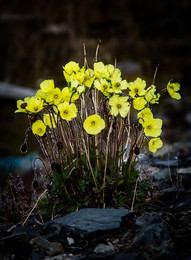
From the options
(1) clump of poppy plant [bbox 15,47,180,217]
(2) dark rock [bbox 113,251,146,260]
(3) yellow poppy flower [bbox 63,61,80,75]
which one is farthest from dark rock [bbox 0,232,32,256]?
(3) yellow poppy flower [bbox 63,61,80,75]

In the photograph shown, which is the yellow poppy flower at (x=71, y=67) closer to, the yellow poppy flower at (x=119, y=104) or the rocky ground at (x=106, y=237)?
the yellow poppy flower at (x=119, y=104)

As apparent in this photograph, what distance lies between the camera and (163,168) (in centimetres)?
260

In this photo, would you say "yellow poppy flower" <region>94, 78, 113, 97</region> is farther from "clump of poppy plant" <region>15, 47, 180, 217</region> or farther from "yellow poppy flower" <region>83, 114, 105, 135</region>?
"yellow poppy flower" <region>83, 114, 105, 135</region>

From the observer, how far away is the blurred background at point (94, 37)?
1016 cm

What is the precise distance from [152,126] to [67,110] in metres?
0.44

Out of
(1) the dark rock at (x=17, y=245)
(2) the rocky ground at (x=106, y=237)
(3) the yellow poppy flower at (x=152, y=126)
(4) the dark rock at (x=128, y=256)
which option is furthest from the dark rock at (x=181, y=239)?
(1) the dark rock at (x=17, y=245)

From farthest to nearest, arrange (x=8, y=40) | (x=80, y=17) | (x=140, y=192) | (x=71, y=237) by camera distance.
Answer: (x=80, y=17)
(x=8, y=40)
(x=140, y=192)
(x=71, y=237)

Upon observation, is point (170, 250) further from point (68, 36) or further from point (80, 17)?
point (80, 17)

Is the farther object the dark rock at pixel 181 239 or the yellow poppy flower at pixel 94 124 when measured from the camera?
the yellow poppy flower at pixel 94 124

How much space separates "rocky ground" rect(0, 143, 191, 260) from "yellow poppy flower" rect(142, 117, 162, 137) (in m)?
0.40

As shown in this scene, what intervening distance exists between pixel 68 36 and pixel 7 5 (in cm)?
333

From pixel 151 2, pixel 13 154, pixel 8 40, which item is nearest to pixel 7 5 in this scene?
pixel 8 40

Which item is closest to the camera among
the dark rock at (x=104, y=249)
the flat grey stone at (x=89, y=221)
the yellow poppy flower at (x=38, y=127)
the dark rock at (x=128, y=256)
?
the dark rock at (x=128, y=256)

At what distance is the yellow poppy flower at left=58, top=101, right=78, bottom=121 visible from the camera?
1.50m
